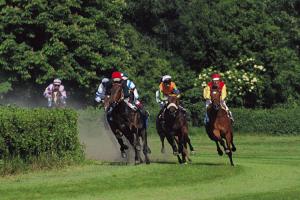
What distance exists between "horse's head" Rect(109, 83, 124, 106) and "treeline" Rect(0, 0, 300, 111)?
87.0 ft

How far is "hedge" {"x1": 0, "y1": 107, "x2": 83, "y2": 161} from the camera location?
20.7 metres

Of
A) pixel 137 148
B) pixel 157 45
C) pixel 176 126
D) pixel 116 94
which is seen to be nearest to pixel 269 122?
pixel 157 45

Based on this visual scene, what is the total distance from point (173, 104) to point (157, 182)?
16.4 feet

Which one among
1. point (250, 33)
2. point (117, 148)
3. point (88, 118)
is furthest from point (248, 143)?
point (250, 33)

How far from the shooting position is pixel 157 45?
68.1m

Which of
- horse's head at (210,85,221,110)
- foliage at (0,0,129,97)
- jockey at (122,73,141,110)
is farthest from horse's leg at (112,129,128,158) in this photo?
foliage at (0,0,129,97)

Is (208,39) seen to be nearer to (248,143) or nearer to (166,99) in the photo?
(248,143)

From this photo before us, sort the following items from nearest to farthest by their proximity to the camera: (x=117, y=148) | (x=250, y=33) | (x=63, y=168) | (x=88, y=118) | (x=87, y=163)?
(x=63, y=168), (x=87, y=163), (x=117, y=148), (x=88, y=118), (x=250, y=33)

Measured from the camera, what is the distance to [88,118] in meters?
41.7

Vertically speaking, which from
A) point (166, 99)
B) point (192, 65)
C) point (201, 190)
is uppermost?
point (192, 65)

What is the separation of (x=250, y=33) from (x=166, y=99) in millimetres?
38126

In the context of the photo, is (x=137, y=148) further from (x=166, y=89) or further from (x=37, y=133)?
(x=37, y=133)

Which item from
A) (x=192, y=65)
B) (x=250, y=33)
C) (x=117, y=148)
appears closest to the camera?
(x=117, y=148)

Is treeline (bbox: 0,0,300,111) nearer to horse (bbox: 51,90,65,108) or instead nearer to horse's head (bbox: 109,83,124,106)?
horse (bbox: 51,90,65,108)
